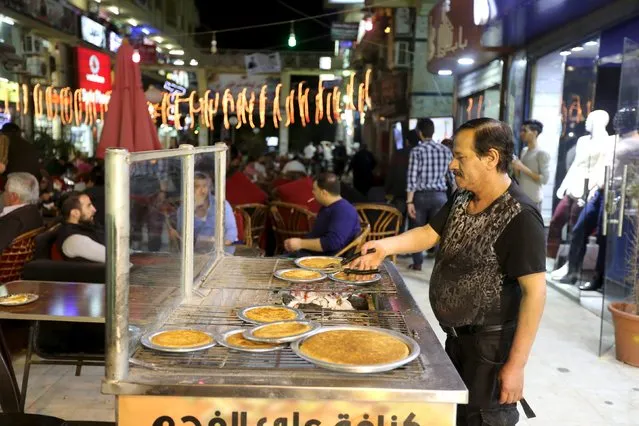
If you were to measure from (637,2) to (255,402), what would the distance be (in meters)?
5.45

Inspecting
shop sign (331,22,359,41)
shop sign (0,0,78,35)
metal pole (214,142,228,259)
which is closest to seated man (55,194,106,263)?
metal pole (214,142,228,259)

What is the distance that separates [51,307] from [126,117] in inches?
107

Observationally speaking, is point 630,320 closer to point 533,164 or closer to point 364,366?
point 533,164

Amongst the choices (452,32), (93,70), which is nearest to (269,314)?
(452,32)

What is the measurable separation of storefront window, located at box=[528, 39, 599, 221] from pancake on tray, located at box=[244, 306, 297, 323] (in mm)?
6066

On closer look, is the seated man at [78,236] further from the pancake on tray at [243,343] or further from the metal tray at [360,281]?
the pancake on tray at [243,343]

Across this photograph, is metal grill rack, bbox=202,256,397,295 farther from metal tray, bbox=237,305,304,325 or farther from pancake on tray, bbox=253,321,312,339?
pancake on tray, bbox=253,321,312,339

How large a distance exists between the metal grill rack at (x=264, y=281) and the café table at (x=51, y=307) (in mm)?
427

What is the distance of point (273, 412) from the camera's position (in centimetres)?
174

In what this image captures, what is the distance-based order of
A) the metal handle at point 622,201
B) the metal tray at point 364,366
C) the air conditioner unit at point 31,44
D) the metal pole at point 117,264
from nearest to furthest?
the metal pole at point 117,264
the metal tray at point 364,366
the metal handle at point 622,201
the air conditioner unit at point 31,44

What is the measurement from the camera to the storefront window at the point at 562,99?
24.8 ft

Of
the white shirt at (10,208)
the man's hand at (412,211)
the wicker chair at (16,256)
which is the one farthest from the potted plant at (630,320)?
the white shirt at (10,208)

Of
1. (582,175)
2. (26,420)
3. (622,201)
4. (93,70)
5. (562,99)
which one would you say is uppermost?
(93,70)

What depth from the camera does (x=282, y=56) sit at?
3212cm
